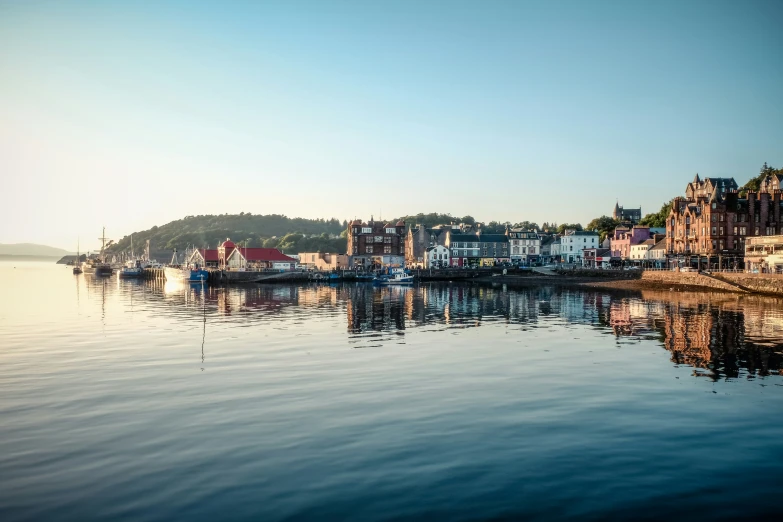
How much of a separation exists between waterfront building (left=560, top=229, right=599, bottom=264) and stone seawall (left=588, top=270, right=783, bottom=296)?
6167cm

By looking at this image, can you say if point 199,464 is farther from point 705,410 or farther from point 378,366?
point 705,410

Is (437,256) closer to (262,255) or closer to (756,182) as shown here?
(262,255)

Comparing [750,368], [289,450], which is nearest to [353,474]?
[289,450]

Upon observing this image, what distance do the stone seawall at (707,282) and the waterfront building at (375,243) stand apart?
71.8m

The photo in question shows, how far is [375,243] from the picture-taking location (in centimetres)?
17575

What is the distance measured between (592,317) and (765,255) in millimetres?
53224

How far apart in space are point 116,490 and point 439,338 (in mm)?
29695

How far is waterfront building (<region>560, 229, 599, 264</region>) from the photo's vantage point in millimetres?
175125

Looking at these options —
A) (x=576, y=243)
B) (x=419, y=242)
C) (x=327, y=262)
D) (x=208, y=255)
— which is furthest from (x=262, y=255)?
(x=576, y=243)

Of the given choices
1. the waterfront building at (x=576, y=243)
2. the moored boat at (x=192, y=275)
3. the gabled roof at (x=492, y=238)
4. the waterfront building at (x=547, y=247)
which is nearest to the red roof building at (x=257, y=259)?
the moored boat at (x=192, y=275)

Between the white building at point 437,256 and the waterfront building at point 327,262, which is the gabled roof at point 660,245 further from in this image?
the waterfront building at point 327,262

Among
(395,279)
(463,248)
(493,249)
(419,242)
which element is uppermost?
(419,242)

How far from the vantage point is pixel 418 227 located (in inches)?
7283

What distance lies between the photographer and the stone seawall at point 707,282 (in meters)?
81.2
